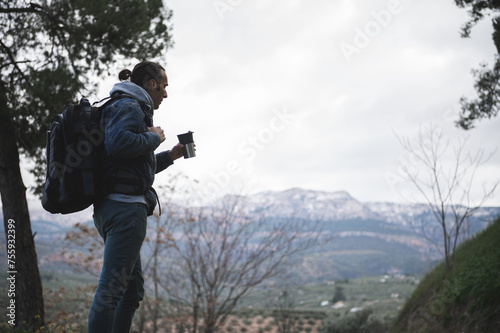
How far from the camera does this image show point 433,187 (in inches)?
254

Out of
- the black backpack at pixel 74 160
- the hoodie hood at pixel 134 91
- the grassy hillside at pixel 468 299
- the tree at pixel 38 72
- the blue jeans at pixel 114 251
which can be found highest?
the tree at pixel 38 72

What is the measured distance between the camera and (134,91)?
76.2 inches

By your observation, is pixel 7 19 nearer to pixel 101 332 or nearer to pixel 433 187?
pixel 101 332

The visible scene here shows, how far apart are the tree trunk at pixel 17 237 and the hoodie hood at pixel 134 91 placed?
137 inches

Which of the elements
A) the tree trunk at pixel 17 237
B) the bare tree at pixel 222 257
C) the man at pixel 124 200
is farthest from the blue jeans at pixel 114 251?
the bare tree at pixel 222 257

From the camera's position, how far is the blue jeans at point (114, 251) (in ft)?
5.49

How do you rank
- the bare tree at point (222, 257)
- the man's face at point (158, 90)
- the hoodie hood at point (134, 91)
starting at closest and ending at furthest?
the hoodie hood at point (134, 91), the man's face at point (158, 90), the bare tree at point (222, 257)

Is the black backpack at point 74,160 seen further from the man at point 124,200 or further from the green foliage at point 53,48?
the green foliage at point 53,48

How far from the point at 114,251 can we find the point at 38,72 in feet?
13.5

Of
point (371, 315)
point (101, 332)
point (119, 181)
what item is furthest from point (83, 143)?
point (371, 315)

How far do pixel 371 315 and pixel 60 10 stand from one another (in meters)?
14.1

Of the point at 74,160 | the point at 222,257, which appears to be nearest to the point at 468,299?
the point at 74,160

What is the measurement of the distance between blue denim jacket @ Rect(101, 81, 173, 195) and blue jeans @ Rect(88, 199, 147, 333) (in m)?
0.09

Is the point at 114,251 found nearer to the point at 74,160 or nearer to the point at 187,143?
the point at 74,160
